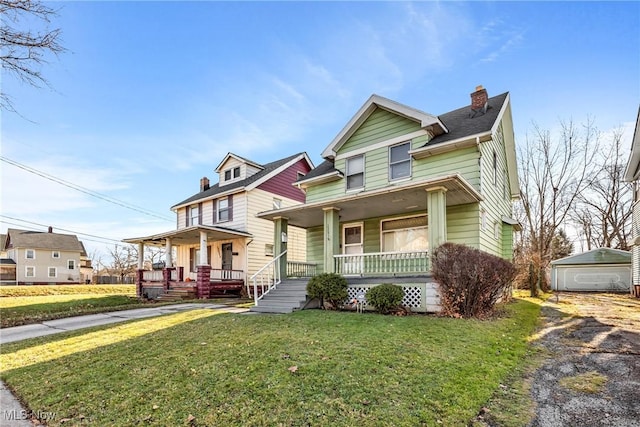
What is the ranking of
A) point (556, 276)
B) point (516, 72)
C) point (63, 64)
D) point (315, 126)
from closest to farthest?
point (63, 64) → point (516, 72) → point (315, 126) → point (556, 276)

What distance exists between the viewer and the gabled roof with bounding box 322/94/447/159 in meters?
11.8

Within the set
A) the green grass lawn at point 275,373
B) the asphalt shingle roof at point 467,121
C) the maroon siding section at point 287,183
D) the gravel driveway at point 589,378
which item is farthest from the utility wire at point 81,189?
the gravel driveway at point 589,378

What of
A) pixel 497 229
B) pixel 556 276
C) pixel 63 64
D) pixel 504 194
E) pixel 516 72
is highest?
pixel 516 72

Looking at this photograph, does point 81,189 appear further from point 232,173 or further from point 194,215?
point 232,173

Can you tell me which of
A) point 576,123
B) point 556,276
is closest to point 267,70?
point 576,123

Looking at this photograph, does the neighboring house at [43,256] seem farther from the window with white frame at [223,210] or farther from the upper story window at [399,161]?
the upper story window at [399,161]

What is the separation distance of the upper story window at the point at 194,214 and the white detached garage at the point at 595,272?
2658 cm

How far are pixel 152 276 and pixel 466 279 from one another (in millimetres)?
18286

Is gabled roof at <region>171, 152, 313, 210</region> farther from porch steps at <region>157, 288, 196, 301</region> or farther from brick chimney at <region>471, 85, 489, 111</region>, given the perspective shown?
brick chimney at <region>471, 85, 489, 111</region>

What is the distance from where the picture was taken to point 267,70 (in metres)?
14.3

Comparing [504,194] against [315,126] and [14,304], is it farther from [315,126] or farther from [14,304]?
[14,304]

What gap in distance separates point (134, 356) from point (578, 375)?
6.66m

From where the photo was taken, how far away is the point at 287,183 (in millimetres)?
22125

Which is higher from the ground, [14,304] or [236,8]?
[236,8]
